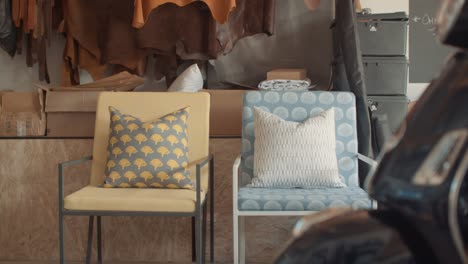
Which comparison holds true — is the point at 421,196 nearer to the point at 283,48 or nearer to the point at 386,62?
the point at 386,62

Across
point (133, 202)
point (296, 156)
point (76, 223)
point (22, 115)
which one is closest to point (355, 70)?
point (296, 156)

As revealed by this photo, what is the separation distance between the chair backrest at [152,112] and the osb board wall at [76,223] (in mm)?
291

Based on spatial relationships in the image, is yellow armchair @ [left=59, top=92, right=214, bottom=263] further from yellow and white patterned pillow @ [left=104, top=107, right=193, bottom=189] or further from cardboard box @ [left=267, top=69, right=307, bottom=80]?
cardboard box @ [left=267, top=69, right=307, bottom=80]

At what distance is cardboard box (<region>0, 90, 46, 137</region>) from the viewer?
3.41 m

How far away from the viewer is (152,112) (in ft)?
9.99

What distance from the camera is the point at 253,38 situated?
12.9 ft

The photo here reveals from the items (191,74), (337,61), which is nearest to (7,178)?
(191,74)

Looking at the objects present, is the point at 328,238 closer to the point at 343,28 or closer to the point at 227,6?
the point at 343,28

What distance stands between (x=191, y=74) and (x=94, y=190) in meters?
0.98

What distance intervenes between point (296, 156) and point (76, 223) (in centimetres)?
133

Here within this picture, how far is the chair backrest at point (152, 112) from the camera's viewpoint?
2996mm

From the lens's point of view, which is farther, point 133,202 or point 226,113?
point 226,113

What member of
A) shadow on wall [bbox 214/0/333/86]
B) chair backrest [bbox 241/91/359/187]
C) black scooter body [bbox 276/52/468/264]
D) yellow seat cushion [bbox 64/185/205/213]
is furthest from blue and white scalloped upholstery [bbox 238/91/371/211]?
black scooter body [bbox 276/52/468/264]

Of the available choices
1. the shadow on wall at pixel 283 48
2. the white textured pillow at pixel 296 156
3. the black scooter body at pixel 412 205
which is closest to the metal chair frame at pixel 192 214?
the white textured pillow at pixel 296 156
